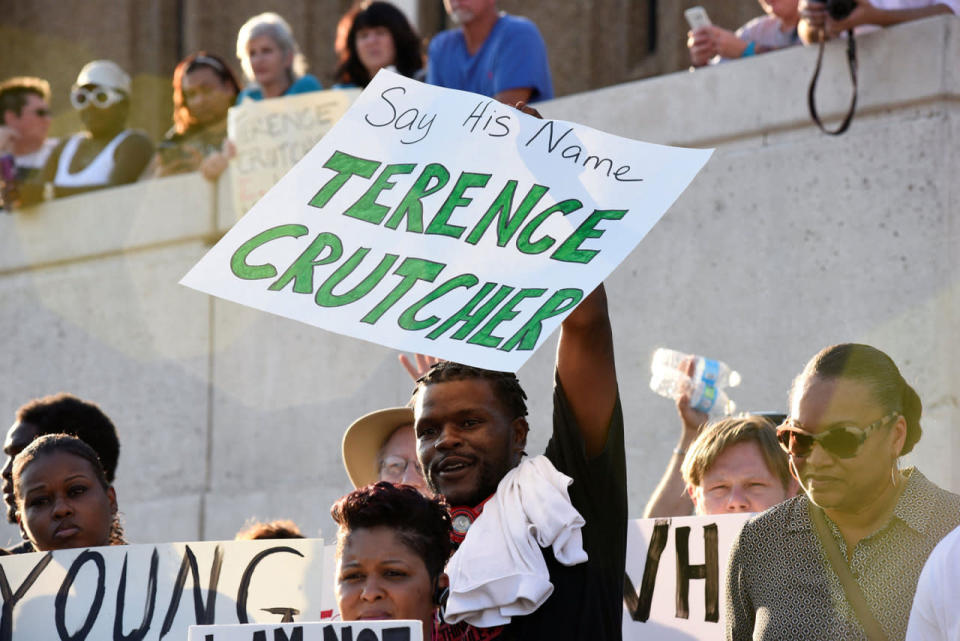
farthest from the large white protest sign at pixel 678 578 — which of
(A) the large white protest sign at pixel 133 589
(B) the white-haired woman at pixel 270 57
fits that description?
(B) the white-haired woman at pixel 270 57

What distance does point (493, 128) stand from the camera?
355cm

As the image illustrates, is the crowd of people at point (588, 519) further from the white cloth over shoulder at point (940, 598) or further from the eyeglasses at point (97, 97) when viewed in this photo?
the eyeglasses at point (97, 97)

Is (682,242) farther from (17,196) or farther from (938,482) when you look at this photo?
(17,196)

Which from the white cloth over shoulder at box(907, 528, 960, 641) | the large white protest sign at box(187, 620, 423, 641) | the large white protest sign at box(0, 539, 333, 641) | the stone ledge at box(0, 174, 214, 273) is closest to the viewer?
the white cloth over shoulder at box(907, 528, 960, 641)

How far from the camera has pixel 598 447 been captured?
3.29 metres

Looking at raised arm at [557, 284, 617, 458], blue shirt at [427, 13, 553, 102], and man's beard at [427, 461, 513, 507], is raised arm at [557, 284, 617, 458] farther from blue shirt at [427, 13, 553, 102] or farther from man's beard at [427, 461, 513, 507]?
blue shirt at [427, 13, 553, 102]

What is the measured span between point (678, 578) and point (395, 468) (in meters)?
0.82

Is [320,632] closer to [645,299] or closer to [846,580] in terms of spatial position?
[846,580]

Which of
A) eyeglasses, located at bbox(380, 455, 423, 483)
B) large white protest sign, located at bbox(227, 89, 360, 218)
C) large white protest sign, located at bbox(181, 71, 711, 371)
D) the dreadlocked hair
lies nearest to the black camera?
large white protest sign, located at bbox(227, 89, 360, 218)

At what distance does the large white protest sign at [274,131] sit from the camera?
748cm

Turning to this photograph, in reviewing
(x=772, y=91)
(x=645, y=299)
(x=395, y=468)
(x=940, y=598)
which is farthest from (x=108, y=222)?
(x=940, y=598)

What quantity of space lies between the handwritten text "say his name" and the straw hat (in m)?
1.26

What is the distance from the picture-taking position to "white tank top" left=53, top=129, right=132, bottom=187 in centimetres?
896

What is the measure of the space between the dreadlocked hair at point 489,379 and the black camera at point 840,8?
121 inches
